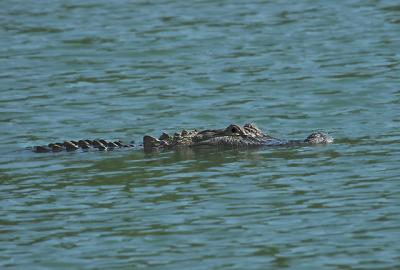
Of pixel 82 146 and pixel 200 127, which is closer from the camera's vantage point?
pixel 82 146

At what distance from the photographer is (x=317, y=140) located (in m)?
15.5

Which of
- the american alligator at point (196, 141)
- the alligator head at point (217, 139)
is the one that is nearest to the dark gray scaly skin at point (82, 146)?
the american alligator at point (196, 141)

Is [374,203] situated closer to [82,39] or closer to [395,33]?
[395,33]

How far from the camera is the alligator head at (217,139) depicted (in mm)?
16016

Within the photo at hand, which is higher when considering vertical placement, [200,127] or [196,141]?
[200,127]

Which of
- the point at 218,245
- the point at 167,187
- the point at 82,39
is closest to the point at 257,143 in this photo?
the point at 167,187

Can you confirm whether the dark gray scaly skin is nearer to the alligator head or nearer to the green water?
the green water

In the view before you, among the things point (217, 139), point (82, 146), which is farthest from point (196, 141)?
point (82, 146)

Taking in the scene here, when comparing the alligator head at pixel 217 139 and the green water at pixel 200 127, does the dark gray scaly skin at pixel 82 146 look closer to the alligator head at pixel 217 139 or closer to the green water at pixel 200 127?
the green water at pixel 200 127

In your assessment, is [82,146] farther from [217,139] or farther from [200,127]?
[200,127]

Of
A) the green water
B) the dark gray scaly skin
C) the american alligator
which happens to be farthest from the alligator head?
the dark gray scaly skin

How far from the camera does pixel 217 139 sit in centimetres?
1617

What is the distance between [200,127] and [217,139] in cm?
155

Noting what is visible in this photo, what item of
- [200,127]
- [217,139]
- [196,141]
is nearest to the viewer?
[217,139]
